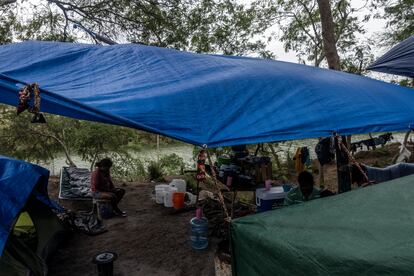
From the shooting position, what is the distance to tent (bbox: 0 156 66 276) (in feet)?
8.58

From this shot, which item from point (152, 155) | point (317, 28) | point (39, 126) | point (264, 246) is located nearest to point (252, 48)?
point (317, 28)

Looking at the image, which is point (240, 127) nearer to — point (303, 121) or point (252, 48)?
point (303, 121)

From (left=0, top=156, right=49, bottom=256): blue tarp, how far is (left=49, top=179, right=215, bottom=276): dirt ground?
91cm

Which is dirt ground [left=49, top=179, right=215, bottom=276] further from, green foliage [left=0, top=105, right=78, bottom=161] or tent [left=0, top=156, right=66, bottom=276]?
green foliage [left=0, top=105, right=78, bottom=161]

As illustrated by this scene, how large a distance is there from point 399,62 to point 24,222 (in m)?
4.87

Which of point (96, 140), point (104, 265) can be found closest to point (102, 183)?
point (104, 265)

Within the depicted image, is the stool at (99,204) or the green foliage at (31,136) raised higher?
the green foliage at (31,136)

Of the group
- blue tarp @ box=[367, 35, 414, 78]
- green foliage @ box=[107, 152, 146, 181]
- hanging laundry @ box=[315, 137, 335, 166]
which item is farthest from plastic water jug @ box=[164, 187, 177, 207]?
green foliage @ box=[107, 152, 146, 181]

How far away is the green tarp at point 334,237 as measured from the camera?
1.28m

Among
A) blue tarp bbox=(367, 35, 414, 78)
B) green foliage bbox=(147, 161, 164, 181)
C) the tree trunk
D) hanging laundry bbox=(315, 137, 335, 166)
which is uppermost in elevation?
the tree trunk

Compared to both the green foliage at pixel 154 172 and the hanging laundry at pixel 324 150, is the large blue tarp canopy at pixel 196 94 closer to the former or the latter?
the hanging laundry at pixel 324 150

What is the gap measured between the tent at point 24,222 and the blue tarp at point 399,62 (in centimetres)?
453

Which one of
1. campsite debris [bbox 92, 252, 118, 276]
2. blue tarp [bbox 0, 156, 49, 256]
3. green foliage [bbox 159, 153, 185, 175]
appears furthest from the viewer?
green foliage [bbox 159, 153, 185, 175]

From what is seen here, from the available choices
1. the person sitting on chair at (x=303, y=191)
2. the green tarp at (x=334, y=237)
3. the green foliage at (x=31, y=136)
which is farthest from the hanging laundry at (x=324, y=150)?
the green foliage at (x=31, y=136)
